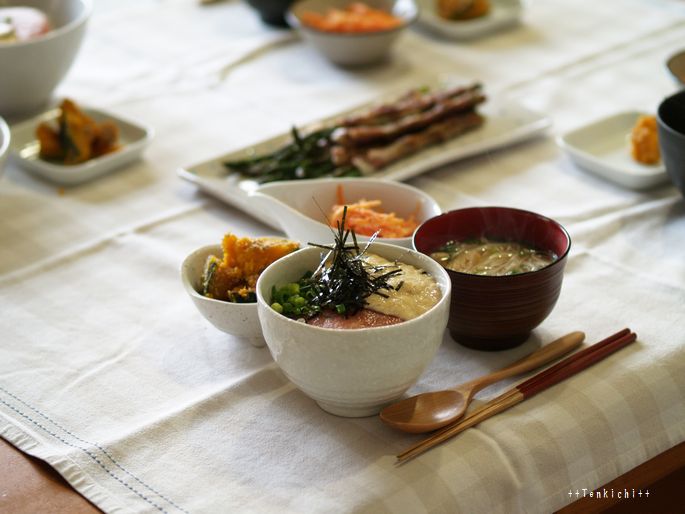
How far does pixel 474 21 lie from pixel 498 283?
5.05 ft

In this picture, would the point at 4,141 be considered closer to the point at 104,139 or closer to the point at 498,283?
the point at 104,139

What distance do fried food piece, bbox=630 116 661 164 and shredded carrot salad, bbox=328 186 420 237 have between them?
24.3 inches

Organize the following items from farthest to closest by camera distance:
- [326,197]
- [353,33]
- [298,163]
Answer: [353,33] → [298,163] → [326,197]

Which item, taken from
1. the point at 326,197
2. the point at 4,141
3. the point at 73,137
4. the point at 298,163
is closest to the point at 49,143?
the point at 73,137

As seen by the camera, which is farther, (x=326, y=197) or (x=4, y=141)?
(x=4, y=141)

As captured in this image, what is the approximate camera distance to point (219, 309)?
3.93ft

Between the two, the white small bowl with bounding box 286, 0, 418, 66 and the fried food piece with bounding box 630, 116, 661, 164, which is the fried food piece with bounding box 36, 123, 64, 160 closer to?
the white small bowl with bounding box 286, 0, 418, 66

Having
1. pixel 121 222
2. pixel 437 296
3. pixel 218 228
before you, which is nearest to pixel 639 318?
pixel 437 296

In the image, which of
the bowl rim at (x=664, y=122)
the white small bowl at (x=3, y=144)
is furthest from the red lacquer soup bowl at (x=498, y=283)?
the white small bowl at (x=3, y=144)

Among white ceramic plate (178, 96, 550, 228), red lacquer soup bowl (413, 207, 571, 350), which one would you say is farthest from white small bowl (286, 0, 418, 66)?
red lacquer soup bowl (413, 207, 571, 350)

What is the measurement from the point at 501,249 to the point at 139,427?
0.56m

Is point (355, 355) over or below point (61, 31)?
below

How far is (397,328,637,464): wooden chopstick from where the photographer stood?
104 cm

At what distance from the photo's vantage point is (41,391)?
1.20 m
